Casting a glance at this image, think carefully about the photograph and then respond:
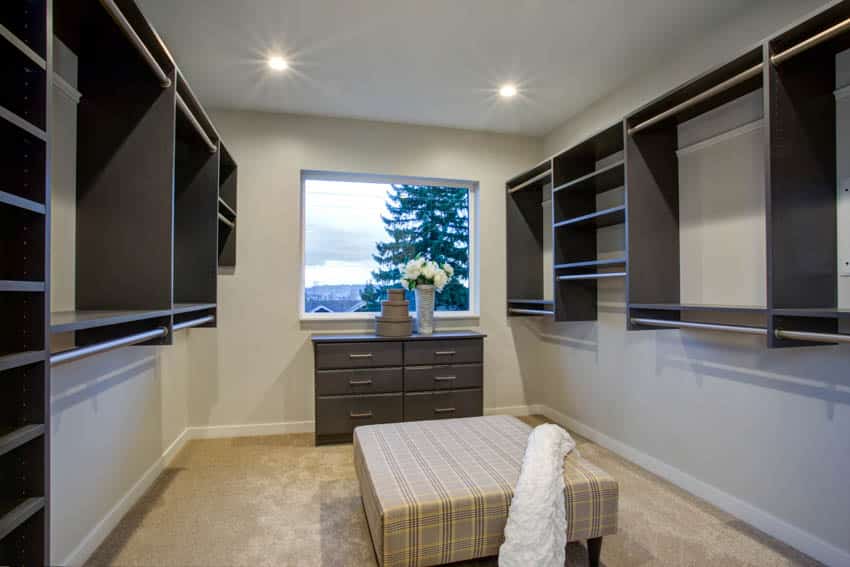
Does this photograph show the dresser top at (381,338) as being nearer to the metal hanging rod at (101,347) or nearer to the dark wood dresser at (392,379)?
the dark wood dresser at (392,379)

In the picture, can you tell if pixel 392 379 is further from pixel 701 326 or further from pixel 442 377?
pixel 701 326

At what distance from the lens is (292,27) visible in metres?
2.48

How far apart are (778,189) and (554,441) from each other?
1.35m

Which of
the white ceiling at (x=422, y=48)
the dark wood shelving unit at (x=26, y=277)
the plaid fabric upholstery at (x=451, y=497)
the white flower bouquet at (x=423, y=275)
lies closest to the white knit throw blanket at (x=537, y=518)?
the plaid fabric upholstery at (x=451, y=497)

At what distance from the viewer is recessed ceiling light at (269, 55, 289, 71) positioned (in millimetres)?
2809

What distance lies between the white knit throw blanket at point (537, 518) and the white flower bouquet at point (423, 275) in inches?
79.7

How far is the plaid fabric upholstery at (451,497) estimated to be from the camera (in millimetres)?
1632

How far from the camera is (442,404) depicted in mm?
3570

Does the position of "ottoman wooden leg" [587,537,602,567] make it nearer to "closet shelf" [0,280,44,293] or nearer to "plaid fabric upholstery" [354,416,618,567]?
"plaid fabric upholstery" [354,416,618,567]

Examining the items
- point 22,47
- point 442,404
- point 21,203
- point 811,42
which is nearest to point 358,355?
point 442,404

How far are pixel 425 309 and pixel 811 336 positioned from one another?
2483 millimetres

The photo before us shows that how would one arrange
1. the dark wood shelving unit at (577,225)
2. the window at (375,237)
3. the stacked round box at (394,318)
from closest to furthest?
the dark wood shelving unit at (577,225), the stacked round box at (394,318), the window at (375,237)

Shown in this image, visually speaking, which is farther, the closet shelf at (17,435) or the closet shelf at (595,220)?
the closet shelf at (595,220)

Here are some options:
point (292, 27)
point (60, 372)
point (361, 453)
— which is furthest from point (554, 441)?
point (292, 27)
